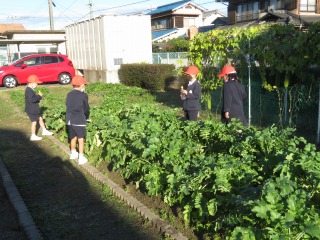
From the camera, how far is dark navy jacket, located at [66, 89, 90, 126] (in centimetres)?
621

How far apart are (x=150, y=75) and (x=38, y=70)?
6.94 meters

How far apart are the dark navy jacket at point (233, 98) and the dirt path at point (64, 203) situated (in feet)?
8.59

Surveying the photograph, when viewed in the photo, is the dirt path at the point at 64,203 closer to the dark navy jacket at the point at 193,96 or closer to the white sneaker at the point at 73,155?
the white sneaker at the point at 73,155

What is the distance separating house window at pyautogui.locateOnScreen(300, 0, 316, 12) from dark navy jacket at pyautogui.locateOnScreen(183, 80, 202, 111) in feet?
108

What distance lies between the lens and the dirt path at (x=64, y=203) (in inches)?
161

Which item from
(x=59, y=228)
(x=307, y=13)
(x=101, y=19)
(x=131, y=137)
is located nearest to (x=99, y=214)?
(x=59, y=228)

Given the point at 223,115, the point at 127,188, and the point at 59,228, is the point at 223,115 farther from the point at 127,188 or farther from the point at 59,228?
the point at 59,228

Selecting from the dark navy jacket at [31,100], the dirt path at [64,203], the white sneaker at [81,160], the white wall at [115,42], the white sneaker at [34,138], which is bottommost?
the dirt path at [64,203]

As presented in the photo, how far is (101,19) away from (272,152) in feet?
55.8

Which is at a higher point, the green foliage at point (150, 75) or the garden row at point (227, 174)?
the green foliage at point (150, 75)

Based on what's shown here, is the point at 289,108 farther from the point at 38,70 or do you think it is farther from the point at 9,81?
the point at 9,81

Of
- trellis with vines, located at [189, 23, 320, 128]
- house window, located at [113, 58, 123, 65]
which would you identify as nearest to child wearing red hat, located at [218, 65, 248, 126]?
trellis with vines, located at [189, 23, 320, 128]

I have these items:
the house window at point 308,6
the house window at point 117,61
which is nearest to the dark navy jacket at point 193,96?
the house window at point 117,61

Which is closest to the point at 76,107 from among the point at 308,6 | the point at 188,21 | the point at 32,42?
the point at 32,42
